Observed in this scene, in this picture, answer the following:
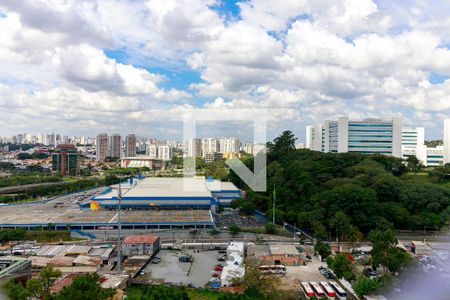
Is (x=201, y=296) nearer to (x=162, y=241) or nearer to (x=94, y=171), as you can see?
(x=162, y=241)

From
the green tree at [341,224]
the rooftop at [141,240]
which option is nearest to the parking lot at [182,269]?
the rooftop at [141,240]

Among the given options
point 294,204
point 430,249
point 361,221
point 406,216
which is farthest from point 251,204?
point 430,249

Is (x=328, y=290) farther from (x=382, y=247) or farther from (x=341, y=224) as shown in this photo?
(x=341, y=224)

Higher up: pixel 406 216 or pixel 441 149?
pixel 441 149

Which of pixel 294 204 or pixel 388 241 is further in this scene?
pixel 294 204

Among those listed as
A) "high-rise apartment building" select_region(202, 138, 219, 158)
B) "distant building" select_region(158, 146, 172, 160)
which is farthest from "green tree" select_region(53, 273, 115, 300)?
"distant building" select_region(158, 146, 172, 160)
